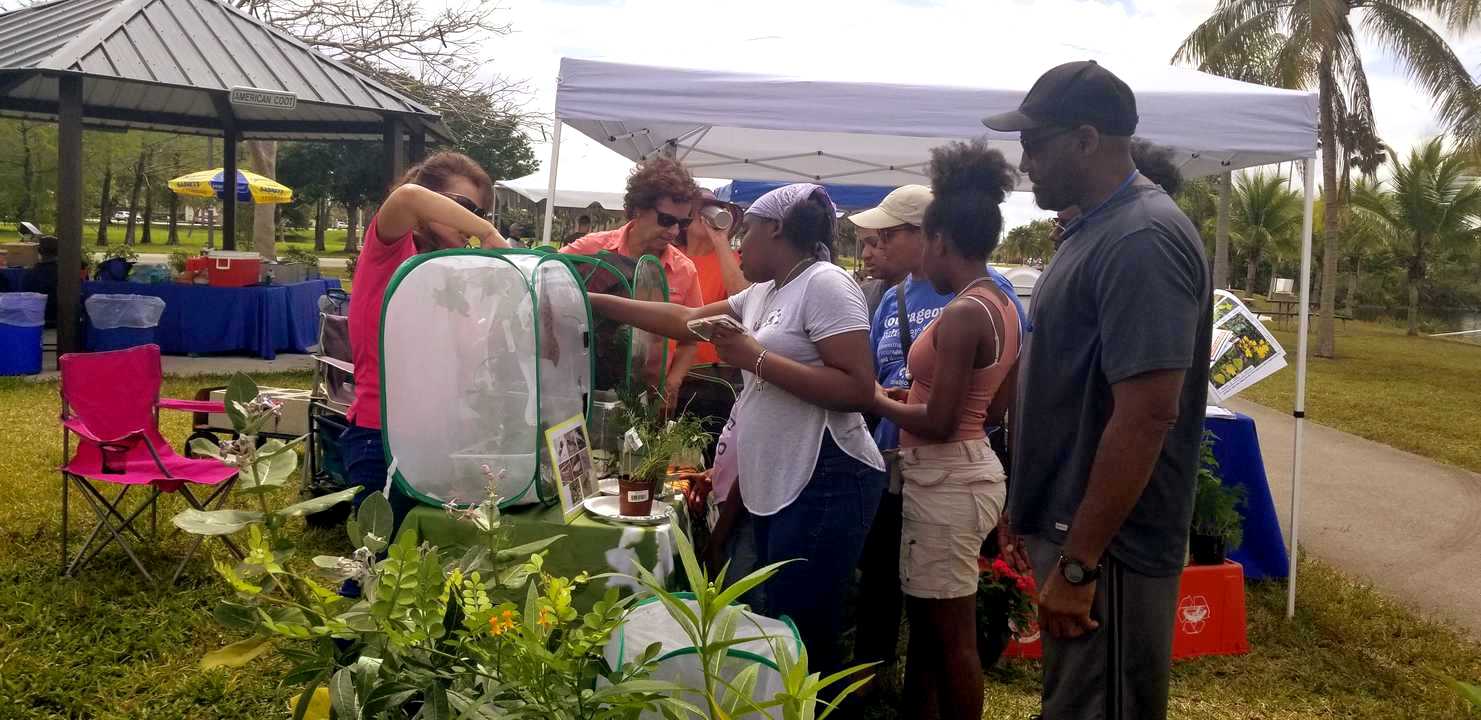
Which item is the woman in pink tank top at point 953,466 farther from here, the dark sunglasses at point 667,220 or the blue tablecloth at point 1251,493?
the blue tablecloth at point 1251,493

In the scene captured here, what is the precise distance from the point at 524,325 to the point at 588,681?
3.63 feet

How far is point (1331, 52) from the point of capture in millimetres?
18875

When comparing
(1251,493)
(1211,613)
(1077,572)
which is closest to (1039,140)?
(1077,572)

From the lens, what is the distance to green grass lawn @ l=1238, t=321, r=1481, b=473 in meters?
11.0

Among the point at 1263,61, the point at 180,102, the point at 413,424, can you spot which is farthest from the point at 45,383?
the point at 1263,61

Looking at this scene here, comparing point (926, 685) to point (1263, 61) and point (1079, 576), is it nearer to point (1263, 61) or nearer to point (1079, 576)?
point (1079, 576)

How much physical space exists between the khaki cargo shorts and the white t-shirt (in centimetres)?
31

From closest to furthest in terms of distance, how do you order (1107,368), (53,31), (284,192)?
1. (1107,368)
2. (53,31)
3. (284,192)

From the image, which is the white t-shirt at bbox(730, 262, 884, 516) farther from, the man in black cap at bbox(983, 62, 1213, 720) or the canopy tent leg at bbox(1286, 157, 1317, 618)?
the canopy tent leg at bbox(1286, 157, 1317, 618)

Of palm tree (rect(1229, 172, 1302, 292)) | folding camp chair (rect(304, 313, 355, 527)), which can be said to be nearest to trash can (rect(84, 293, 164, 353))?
folding camp chair (rect(304, 313, 355, 527))

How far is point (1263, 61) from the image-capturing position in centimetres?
1925

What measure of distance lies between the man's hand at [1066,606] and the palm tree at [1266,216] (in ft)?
140

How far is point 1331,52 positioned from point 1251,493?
56.6ft

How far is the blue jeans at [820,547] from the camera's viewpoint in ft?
8.39
